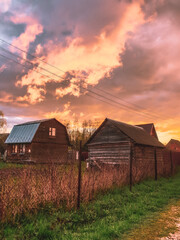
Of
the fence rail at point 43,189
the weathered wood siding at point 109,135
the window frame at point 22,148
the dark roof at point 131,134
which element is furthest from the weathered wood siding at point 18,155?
the fence rail at point 43,189

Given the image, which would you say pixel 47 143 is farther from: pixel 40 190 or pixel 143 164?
pixel 40 190

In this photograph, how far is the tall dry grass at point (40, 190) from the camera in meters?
4.84

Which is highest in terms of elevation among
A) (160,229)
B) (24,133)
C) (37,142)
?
(24,133)

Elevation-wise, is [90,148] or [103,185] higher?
[90,148]

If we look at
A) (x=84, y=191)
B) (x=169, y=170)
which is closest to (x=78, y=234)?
(x=84, y=191)

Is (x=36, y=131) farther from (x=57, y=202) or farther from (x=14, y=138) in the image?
(x=57, y=202)

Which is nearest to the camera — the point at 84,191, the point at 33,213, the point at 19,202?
the point at 19,202

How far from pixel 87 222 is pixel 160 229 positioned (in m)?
1.93

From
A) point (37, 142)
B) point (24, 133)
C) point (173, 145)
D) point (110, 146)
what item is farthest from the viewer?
point (173, 145)

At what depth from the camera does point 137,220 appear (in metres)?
5.54

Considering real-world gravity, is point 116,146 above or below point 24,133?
below

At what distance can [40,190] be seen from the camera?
18.7 ft

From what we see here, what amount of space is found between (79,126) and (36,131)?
29.2m

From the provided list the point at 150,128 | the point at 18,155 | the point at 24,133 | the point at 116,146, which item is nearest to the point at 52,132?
the point at 24,133
